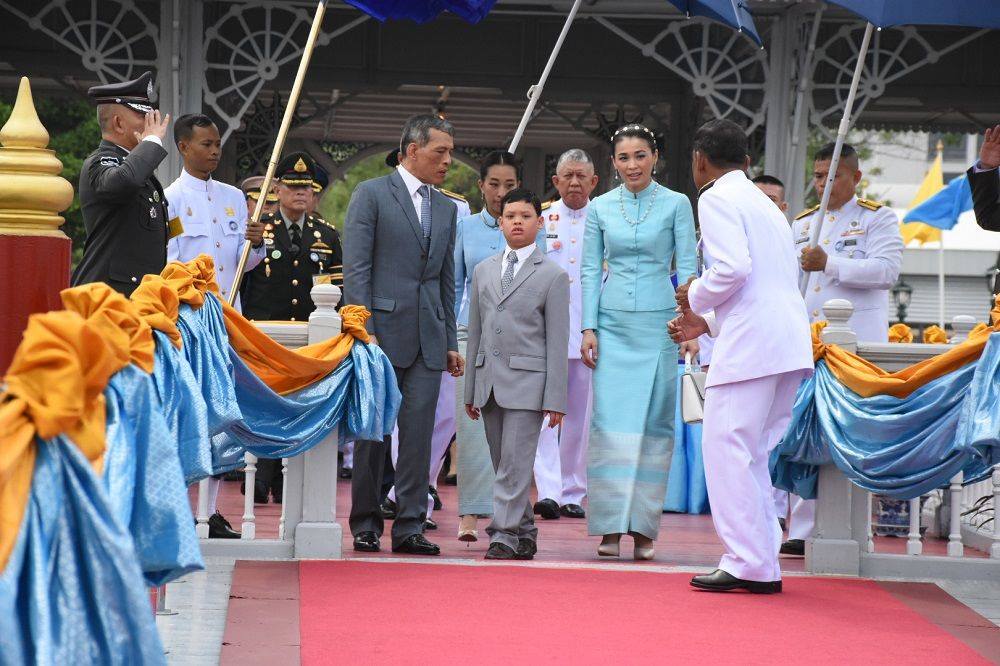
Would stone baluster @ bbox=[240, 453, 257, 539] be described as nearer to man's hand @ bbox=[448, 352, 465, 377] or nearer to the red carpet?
the red carpet

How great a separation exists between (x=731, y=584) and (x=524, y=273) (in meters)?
1.75

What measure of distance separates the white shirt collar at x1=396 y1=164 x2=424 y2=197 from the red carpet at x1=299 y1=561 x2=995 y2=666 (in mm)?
1724

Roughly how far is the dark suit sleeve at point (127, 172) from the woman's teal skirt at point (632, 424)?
2377mm

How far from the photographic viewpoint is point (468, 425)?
288 inches

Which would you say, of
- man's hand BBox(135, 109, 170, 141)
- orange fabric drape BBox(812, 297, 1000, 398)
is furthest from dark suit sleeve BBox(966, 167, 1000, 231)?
man's hand BBox(135, 109, 170, 141)

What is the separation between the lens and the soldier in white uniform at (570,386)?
27.6ft

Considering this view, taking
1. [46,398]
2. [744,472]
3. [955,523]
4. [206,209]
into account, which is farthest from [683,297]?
[46,398]

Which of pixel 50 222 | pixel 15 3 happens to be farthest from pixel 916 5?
pixel 15 3

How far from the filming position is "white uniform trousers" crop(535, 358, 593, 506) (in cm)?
837

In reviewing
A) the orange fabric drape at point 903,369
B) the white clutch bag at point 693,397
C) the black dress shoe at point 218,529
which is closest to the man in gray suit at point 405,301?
the black dress shoe at point 218,529

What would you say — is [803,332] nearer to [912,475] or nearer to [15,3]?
[912,475]

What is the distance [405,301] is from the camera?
22.4 ft

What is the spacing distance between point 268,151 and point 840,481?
9560mm

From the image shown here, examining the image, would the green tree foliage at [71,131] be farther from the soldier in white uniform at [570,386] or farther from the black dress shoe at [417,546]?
the black dress shoe at [417,546]
